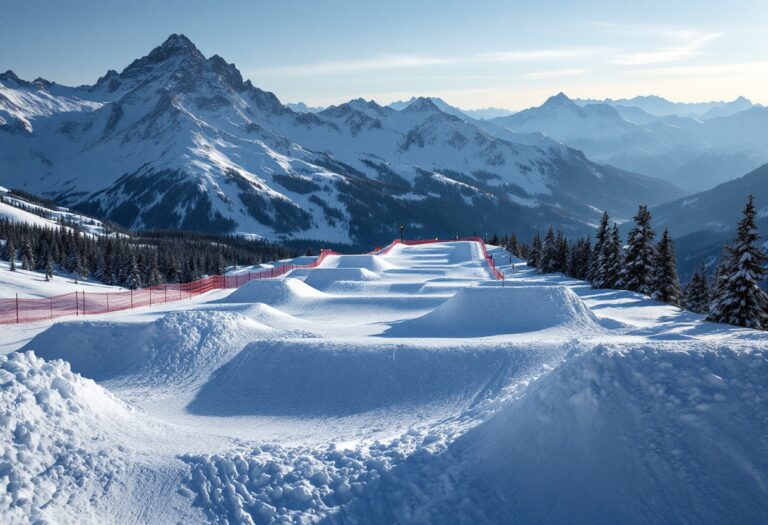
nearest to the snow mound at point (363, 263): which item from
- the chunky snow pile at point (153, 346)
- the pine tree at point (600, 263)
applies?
the pine tree at point (600, 263)

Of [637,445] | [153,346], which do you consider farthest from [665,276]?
[153,346]

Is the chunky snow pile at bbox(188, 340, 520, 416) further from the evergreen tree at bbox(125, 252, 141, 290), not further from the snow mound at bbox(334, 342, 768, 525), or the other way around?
the evergreen tree at bbox(125, 252, 141, 290)

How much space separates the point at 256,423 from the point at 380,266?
37314 millimetres

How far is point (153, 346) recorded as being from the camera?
20406mm

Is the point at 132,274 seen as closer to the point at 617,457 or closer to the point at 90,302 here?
the point at 90,302

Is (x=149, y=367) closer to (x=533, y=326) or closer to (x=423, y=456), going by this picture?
(x=423, y=456)

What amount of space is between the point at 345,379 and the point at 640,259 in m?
31.6

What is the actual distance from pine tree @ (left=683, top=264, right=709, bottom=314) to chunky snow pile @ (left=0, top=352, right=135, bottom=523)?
52123 mm

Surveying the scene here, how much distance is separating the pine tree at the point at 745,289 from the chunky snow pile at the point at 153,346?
25.6m

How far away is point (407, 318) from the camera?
95.2 feet

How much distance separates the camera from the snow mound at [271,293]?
3341cm

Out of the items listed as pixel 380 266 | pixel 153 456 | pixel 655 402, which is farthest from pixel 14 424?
pixel 380 266

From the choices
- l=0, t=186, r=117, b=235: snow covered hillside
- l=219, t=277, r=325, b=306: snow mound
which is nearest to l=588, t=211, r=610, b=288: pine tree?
l=219, t=277, r=325, b=306: snow mound

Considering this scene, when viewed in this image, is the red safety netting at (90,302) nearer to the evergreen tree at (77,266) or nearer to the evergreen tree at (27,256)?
the evergreen tree at (77,266)
